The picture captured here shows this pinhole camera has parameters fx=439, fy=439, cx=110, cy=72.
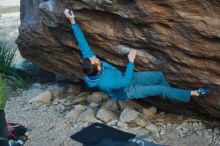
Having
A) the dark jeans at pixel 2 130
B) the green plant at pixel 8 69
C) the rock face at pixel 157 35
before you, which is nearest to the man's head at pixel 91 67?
the rock face at pixel 157 35

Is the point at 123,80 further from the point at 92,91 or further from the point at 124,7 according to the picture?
the point at 92,91

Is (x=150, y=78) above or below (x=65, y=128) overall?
above

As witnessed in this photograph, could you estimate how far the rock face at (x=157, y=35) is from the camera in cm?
486

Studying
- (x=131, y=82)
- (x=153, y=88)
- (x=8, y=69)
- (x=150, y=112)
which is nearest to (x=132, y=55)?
(x=131, y=82)

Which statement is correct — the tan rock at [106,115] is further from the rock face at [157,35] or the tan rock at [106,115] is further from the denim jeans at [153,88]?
the denim jeans at [153,88]

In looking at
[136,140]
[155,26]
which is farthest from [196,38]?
[136,140]

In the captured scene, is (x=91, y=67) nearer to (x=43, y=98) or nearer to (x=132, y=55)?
(x=132, y=55)

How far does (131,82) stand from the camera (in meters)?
5.39

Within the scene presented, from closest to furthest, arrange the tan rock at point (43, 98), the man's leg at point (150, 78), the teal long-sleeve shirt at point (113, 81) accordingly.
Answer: the teal long-sleeve shirt at point (113, 81)
the man's leg at point (150, 78)
the tan rock at point (43, 98)

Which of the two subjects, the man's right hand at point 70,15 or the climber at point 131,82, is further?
the man's right hand at point 70,15

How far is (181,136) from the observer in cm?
594

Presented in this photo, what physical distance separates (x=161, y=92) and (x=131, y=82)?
1.31 ft

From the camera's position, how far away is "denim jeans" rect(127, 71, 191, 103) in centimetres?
514

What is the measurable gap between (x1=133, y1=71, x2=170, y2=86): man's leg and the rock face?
173mm
